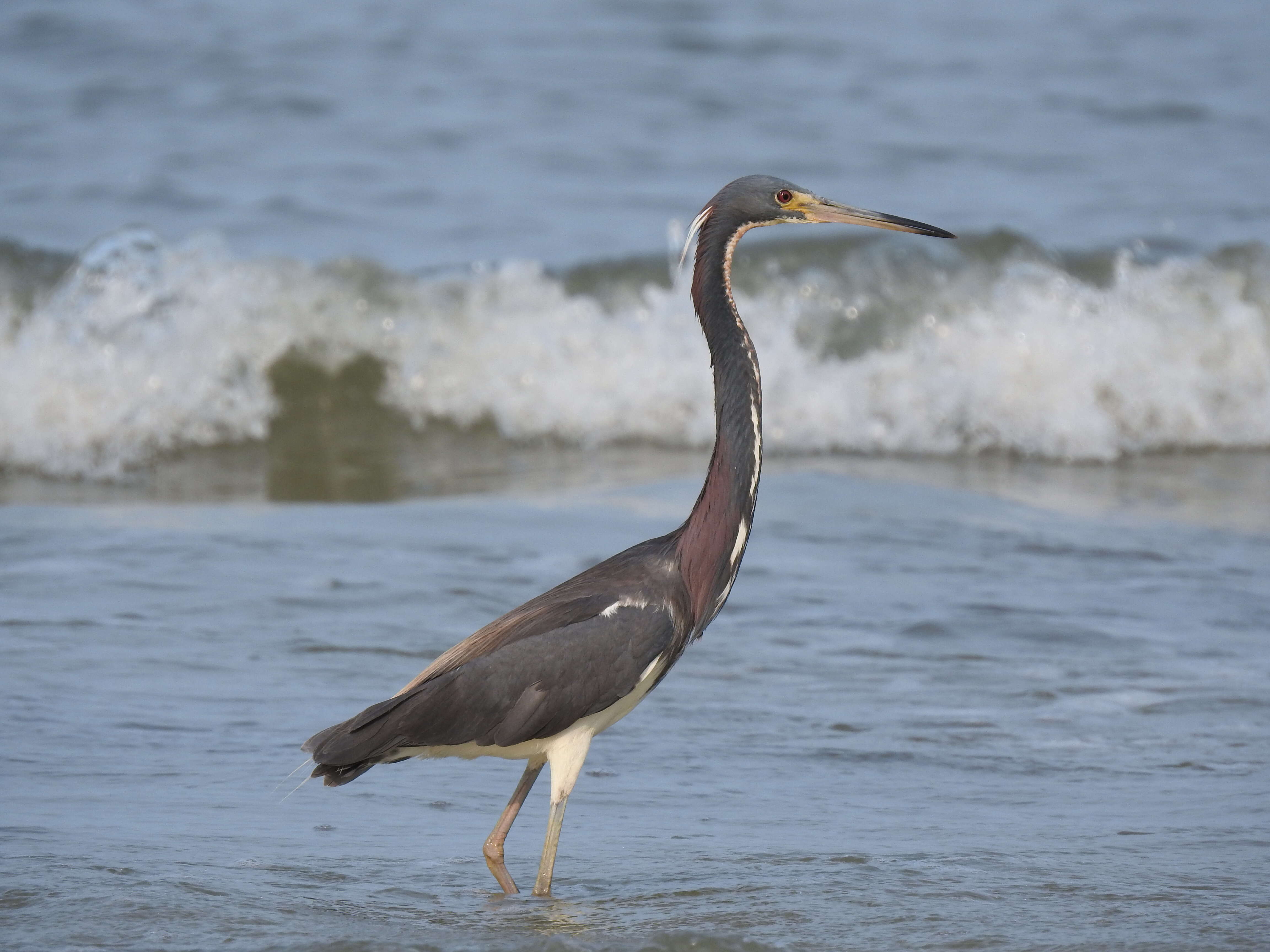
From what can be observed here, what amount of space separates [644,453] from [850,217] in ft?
18.5

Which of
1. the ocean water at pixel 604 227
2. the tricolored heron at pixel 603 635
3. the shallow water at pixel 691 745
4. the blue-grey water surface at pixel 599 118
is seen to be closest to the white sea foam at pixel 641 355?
the ocean water at pixel 604 227

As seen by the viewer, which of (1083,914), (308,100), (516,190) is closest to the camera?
(1083,914)

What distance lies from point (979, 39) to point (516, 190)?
596 centimetres

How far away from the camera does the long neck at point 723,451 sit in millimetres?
4555

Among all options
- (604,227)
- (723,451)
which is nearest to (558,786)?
(723,451)

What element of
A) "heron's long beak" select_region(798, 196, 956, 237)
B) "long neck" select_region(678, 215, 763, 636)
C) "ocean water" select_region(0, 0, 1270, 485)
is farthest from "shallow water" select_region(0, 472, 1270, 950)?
"ocean water" select_region(0, 0, 1270, 485)

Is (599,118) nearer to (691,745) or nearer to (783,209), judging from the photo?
(691,745)

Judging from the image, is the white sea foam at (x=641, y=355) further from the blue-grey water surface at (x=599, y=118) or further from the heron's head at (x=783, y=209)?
the heron's head at (x=783, y=209)

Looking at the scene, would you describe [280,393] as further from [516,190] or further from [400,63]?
[400,63]

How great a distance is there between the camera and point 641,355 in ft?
36.0

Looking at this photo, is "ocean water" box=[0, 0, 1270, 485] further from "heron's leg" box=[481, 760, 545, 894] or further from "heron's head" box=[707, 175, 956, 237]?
"heron's leg" box=[481, 760, 545, 894]

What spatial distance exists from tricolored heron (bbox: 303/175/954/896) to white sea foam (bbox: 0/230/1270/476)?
566cm

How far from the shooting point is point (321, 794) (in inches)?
199

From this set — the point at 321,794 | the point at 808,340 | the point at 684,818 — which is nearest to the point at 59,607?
the point at 321,794
